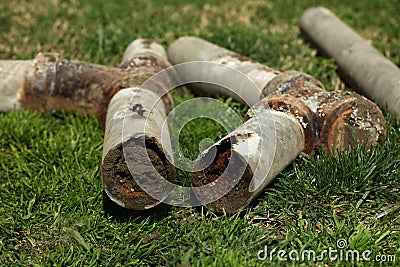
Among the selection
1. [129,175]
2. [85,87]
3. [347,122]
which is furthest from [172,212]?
[85,87]

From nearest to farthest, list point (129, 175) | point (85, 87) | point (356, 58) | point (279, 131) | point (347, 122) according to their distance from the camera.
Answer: point (129, 175)
point (279, 131)
point (347, 122)
point (85, 87)
point (356, 58)

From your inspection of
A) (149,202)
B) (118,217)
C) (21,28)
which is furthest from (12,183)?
(21,28)

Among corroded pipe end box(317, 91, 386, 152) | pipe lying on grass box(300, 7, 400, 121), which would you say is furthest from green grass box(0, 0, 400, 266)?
pipe lying on grass box(300, 7, 400, 121)

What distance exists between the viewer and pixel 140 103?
3301 mm

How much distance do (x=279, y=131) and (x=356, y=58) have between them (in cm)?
175

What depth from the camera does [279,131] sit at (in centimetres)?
301

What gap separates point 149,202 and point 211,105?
56.9 inches

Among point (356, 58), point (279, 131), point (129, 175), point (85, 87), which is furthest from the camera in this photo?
point (356, 58)

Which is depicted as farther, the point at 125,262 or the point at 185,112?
the point at 185,112

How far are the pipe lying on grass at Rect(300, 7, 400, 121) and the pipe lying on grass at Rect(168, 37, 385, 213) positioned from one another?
0.57 m

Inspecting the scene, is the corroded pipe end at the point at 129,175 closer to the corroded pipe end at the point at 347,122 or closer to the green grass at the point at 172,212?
the green grass at the point at 172,212

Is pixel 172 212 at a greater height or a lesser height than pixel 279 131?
lesser

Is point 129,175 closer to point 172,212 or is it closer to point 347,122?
point 172,212

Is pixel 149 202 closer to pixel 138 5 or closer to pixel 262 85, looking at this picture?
pixel 262 85
